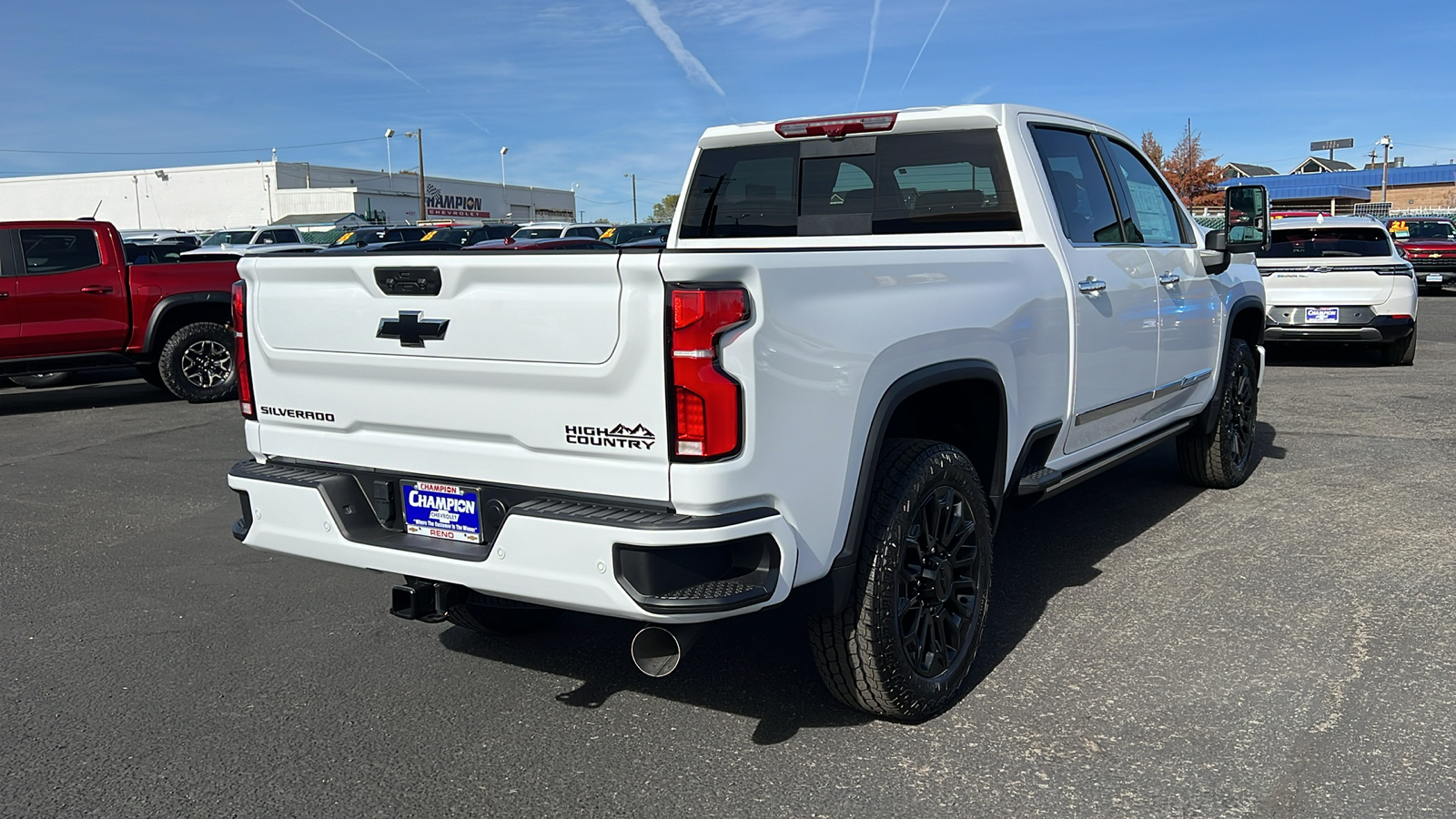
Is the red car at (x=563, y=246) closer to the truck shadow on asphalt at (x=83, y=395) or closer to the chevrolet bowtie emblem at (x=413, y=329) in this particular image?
the chevrolet bowtie emblem at (x=413, y=329)

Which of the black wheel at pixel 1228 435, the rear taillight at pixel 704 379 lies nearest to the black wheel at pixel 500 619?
the rear taillight at pixel 704 379

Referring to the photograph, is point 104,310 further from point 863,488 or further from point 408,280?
point 863,488

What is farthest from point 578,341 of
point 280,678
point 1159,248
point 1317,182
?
point 1317,182

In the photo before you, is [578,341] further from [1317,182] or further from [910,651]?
[1317,182]

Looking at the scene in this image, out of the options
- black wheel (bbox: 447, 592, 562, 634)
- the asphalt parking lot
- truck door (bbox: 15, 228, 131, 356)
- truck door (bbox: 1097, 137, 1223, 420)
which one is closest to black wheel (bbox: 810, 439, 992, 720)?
the asphalt parking lot

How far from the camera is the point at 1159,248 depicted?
541 cm

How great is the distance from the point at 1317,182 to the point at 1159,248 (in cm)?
7738

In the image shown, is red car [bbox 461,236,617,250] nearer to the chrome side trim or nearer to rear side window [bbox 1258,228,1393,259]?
the chrome side trim

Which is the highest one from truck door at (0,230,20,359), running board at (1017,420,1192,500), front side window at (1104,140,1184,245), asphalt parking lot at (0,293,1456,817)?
front side window at (1104,140,1184,245)

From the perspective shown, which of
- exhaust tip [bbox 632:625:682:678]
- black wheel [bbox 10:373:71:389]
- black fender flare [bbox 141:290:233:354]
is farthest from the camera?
black wheel [bbox 10:373:71:389]

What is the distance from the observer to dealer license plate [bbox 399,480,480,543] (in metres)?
3.31

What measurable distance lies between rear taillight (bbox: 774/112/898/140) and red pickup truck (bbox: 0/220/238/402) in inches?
336

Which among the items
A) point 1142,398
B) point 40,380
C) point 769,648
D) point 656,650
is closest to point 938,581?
point 769,648

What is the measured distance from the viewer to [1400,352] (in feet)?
40.4
